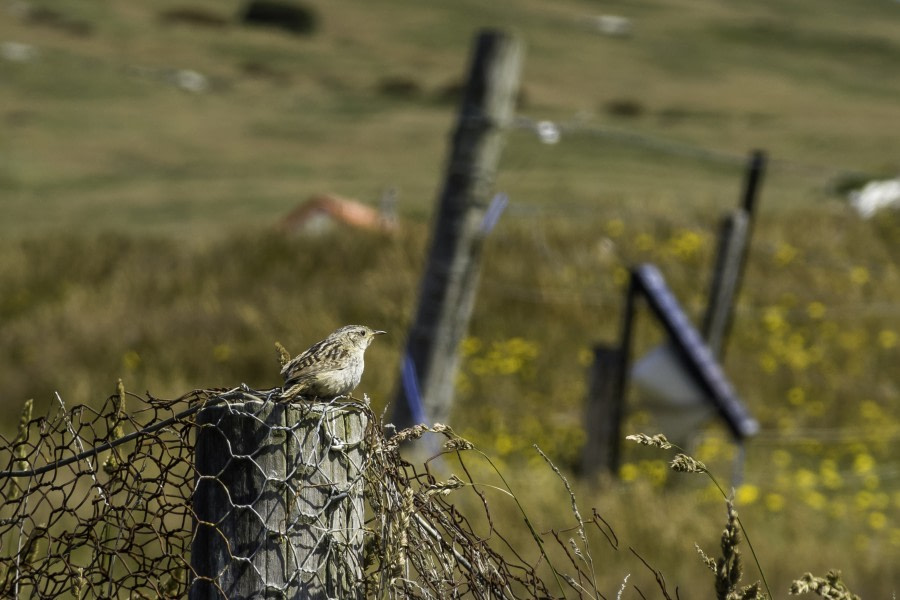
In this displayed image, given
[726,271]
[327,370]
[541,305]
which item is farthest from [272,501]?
[541,305]

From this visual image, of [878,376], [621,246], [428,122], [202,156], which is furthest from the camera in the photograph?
[428,122]

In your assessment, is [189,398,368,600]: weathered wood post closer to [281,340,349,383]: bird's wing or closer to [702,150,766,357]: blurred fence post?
[281,340,349,383]: bird's wing

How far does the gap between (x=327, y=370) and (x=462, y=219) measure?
3516 mm

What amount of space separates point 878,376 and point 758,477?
177cm

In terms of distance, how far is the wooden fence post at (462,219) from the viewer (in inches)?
230

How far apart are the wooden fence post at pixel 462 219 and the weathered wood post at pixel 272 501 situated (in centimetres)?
373

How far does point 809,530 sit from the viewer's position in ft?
19.9

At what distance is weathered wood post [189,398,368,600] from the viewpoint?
215 centimetres

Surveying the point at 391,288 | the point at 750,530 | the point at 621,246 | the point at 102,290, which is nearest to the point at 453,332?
the point at 750,530

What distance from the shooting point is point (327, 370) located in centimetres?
242

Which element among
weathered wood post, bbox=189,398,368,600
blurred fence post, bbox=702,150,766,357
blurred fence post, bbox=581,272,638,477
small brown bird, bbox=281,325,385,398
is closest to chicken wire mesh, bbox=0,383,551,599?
weathered wood post, bbox=189,398,368,600

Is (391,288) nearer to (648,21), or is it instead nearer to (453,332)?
(453,332)

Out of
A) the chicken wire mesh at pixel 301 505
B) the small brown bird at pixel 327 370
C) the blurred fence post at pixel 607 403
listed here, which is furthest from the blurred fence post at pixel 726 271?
the chicken wire mesh at pixel 301 505

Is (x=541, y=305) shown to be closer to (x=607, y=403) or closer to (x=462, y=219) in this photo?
(x=607, y=403)
